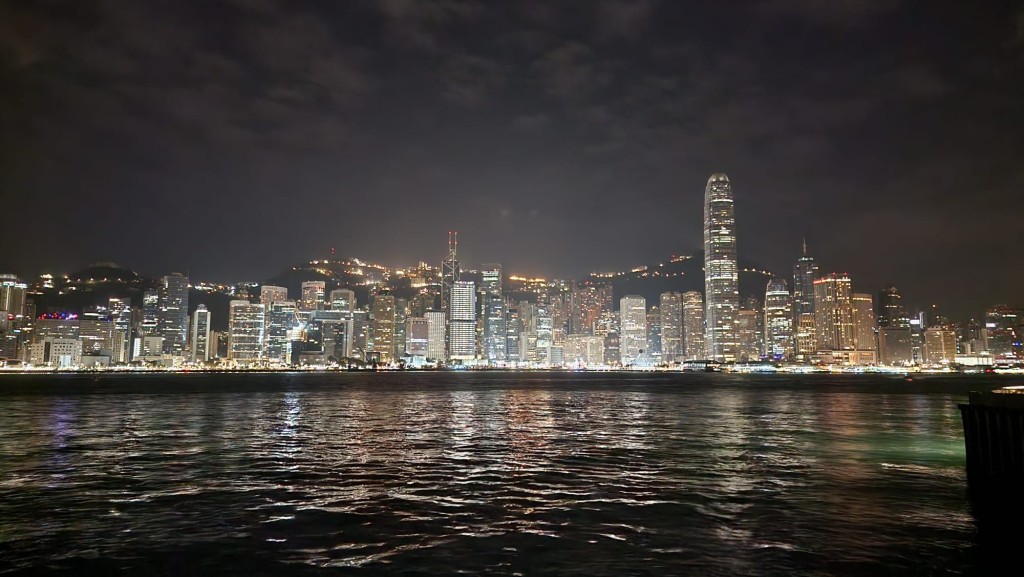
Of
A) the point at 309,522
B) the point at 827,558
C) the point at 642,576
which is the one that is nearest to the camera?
the point at 642,576

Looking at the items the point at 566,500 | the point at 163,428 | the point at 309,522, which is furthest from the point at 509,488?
the point at 163,428

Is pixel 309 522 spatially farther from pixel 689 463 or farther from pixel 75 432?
pixel 75 432

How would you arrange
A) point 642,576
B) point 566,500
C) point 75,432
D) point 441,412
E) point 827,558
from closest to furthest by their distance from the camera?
1. point 642,576
2. point 827,558
3. point 566,500
4. point 75,432
5. point 441,412

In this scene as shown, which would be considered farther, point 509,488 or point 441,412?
point 441,412

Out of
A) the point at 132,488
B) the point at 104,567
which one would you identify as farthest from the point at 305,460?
the point at 104,567

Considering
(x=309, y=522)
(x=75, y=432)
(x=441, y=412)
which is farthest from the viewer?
(x=441, y=412)

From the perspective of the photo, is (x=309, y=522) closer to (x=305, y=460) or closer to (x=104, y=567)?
(x=104, y=567)
